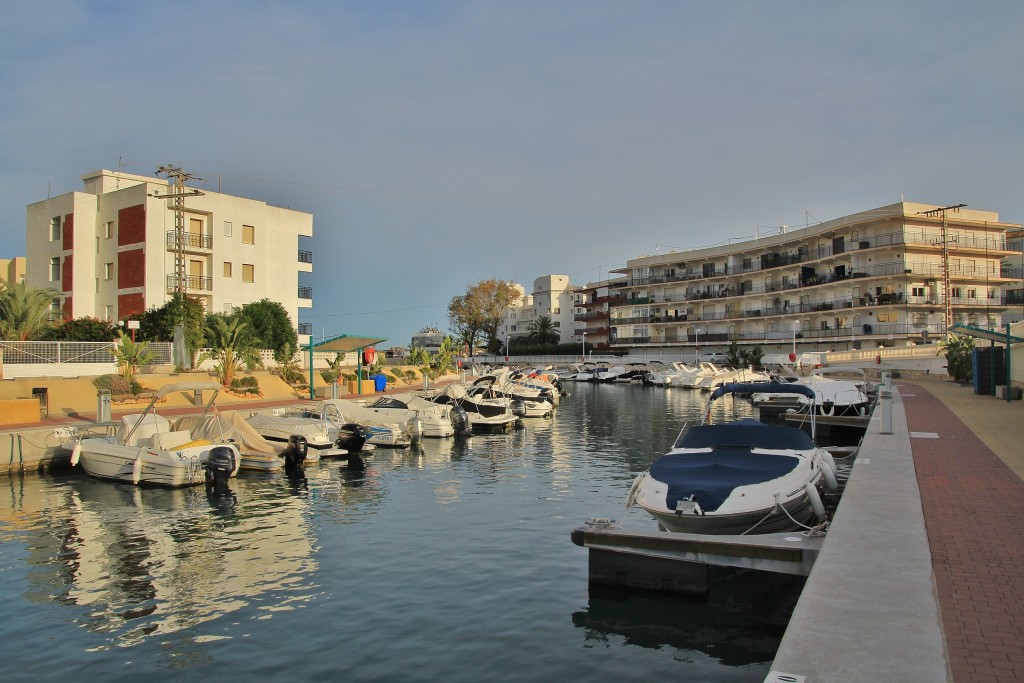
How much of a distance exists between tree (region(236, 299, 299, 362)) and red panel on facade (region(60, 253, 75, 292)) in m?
15.0

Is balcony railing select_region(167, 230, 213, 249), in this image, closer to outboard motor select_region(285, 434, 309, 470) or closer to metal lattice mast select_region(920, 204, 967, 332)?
outboard motor select_region(285, 434, 309, 470)

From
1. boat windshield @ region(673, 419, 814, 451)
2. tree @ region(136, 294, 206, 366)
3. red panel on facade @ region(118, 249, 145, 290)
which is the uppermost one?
red panel on facade @ region(118, 249, 145, 290)

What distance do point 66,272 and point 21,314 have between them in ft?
75.9

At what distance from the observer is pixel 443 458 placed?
98.1 ft

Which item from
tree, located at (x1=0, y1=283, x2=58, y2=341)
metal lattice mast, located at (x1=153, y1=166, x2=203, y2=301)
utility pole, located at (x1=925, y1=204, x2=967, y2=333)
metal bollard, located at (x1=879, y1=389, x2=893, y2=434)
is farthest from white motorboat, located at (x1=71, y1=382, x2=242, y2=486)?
utility pole, located at (x1=925, y1=204, x2=967, y2=333)

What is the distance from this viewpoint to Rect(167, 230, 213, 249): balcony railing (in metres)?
60.6

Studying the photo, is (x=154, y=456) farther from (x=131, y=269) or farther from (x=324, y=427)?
(x=131, y=269)

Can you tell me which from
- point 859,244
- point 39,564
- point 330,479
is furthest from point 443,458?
point 859,244

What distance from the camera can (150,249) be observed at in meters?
60.1

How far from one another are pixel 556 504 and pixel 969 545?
11.7 m

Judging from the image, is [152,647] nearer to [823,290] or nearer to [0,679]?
[0,679]

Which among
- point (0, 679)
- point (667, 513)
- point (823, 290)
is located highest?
point (823, 290)

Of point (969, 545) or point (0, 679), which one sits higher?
point (969, 545)

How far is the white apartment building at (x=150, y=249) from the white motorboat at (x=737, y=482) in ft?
163
